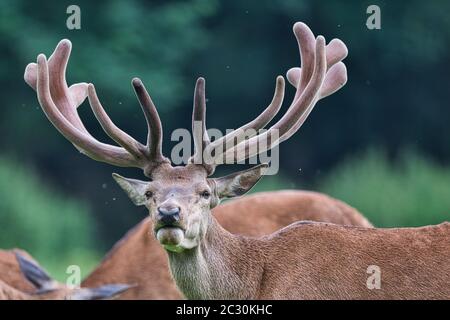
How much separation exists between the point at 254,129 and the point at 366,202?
21.5 feet

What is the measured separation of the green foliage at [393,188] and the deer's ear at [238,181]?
19.8 feet

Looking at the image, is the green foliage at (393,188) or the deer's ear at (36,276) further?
the green foliage at (393,188)

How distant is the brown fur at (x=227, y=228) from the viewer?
7395mm

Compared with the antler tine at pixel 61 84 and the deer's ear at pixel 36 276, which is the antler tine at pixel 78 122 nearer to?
the antler tine at pixel 61 84

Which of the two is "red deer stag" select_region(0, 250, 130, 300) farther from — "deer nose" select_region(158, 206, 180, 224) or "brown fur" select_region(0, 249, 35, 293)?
"deer nose" select_region(158, 206, 180, 224)

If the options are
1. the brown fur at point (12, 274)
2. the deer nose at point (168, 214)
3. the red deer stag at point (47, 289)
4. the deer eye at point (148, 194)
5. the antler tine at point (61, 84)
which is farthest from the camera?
the brown fur at point (12, 274)

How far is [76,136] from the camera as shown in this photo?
5.31m

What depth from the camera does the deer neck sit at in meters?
5.01

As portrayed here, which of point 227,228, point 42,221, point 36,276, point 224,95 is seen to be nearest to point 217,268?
point 36,276

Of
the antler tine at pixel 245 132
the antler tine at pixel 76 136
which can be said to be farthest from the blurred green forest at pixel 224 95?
the antler tine at pixel 245 132

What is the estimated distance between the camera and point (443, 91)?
1346cm
